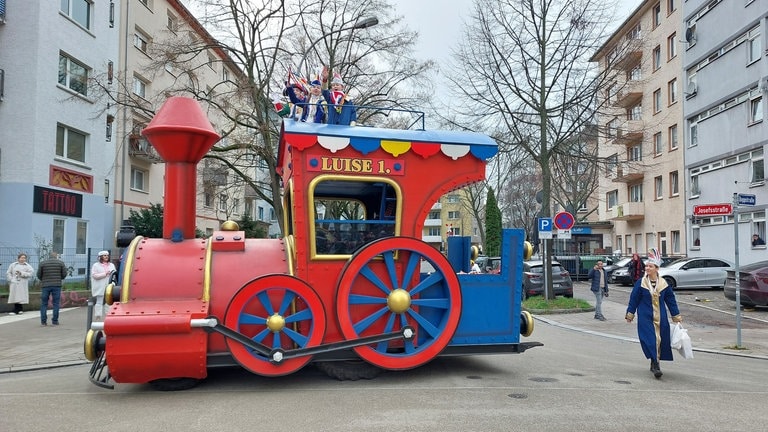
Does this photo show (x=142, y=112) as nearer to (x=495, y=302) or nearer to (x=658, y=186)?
(x=495, y=302)

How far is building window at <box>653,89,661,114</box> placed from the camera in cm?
3322

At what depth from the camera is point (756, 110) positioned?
Answer: 2347 cm

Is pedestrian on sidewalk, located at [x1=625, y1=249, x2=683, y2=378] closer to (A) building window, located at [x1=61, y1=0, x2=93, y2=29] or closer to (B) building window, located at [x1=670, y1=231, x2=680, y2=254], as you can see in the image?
(A) building window, located at [x1=61, y1=0, x2=93, y2=29]

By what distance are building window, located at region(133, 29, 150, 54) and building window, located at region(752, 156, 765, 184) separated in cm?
2731

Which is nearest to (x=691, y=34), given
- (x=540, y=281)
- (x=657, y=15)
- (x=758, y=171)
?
(x=657, y=15)

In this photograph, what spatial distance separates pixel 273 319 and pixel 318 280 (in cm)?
70

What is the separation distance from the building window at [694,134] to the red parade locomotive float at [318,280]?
25.9 meters

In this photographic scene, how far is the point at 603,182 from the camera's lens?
44.5 metres

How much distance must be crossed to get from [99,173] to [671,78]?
29315mm

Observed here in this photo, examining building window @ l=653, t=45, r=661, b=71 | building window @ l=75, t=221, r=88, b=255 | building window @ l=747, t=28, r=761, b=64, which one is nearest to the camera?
building window @ l=75, t=221, r=88, b=255

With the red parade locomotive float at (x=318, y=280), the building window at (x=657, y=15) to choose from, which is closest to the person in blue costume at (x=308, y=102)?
the red parade locomotive float at (x=318, y=280)

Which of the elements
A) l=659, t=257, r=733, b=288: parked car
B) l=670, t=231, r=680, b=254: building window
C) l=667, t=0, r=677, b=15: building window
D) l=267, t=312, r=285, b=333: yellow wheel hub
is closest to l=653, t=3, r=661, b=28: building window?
l=667, t=0, r=677, b=15: building window

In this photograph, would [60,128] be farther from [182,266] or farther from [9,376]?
[182,266]

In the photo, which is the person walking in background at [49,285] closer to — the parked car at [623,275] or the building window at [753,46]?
the parked car at [623,275]
